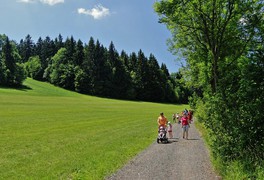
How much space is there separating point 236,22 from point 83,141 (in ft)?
40.3

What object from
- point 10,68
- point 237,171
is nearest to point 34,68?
point 10,68

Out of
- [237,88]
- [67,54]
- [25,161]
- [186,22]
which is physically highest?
[67,54]

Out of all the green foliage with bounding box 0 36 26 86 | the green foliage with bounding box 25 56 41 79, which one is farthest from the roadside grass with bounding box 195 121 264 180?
the green foliage with bounding box 25 56 41 79

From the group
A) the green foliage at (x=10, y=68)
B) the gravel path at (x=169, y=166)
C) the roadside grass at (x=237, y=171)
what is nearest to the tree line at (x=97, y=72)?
the green foliage at (x=10, y=68)

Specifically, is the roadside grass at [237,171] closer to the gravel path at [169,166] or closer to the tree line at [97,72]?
the gravel path at [169,166]

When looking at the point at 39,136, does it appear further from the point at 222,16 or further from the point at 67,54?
the point at 67,54

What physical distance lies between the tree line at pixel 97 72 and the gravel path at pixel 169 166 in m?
77.4

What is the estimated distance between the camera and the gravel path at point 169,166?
36.8 feet

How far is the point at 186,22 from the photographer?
63.1 ft

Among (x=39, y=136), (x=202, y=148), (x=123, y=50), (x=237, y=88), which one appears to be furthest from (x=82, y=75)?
(x=237, y=88)

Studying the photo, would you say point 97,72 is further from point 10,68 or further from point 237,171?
point 237,171

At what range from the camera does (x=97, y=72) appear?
336 feet

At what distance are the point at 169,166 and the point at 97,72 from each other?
9092 centimetres

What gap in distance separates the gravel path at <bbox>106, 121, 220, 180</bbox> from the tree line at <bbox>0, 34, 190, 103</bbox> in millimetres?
77373
